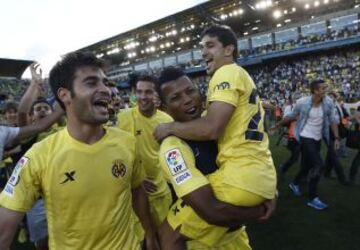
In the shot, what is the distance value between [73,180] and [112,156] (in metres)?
0.30

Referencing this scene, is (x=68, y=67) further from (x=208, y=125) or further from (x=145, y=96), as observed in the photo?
(x=145, y=96)

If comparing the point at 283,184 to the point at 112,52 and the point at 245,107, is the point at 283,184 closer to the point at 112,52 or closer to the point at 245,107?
the point at 245,107

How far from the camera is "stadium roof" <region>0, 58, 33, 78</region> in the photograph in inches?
1916

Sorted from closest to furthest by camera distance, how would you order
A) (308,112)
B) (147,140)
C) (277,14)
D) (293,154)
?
(147,140), (308,112), (293,154), (277,14)

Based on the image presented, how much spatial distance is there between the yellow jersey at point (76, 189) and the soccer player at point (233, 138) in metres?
0.45

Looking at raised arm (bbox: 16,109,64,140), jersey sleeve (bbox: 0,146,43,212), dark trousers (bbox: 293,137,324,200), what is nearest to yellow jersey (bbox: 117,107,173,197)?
raised arm (bbox: 16,109,64,140)

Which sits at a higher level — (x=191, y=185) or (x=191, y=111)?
(x=191, y=111)

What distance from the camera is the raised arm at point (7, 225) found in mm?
2316

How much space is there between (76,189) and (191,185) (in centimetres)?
74

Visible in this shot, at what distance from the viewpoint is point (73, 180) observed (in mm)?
2506

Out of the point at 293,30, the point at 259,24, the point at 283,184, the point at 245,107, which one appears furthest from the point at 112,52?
the point at 245,107

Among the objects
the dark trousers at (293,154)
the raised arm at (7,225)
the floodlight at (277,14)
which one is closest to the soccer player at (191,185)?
the raised arm at (7,225)

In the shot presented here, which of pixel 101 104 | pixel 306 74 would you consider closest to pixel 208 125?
pixel 101 104

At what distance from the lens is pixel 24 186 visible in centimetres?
241
